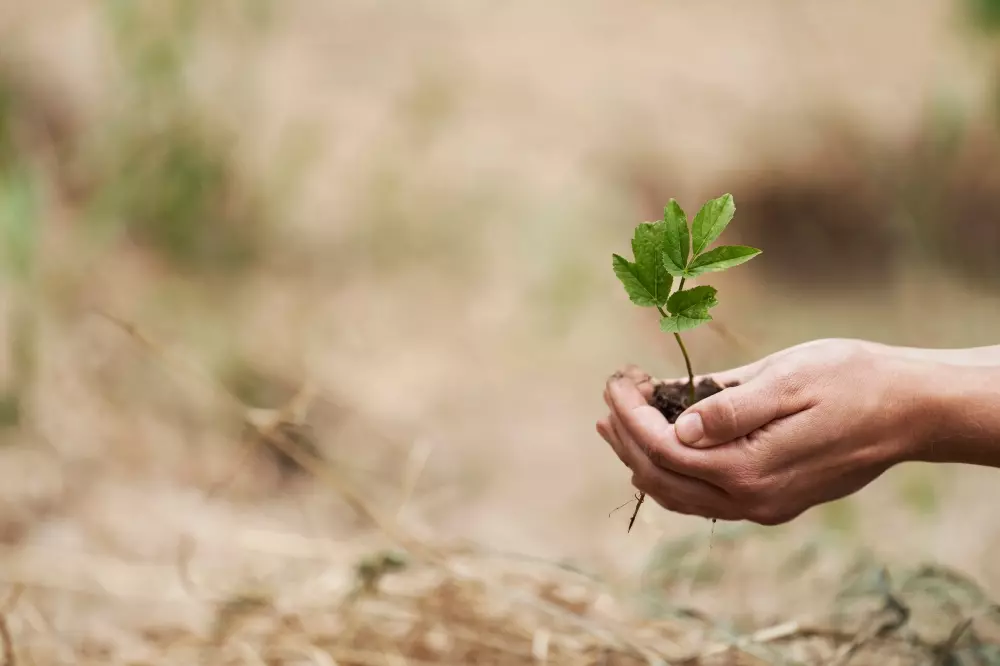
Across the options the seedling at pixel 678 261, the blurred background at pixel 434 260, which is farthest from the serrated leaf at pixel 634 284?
the blurred background at pixel 434 260

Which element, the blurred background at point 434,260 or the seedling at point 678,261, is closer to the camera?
the seedling at point 678,261

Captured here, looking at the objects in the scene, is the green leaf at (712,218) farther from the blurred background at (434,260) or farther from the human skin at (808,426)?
the blurred background at (434,260)

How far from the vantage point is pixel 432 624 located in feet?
2.80

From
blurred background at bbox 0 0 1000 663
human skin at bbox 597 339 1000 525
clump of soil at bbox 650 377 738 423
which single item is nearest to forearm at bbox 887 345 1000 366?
human skin at bbox 597 339 1000 525

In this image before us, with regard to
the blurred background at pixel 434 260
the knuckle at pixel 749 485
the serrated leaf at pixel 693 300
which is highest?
the blurred background at pixel 434 260

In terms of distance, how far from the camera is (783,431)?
0.55m

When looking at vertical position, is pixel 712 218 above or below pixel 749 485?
above

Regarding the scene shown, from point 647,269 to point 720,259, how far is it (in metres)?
0.04

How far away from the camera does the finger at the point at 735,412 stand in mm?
537

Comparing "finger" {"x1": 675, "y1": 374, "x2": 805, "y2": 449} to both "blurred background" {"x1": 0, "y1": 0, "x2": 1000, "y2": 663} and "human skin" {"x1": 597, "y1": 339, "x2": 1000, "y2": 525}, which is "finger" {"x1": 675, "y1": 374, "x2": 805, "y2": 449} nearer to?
"human skin" {"x1": 597, "y1": 339, "x2": 1000, "y2": 525}

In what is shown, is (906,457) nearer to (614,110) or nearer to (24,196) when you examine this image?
(24,196)

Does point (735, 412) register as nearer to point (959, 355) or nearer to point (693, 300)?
point (693, 300)

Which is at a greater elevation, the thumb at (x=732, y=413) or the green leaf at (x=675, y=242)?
the green leaf at (x=675, y=242)

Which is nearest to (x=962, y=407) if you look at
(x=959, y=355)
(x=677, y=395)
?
(x=959, y=355)
